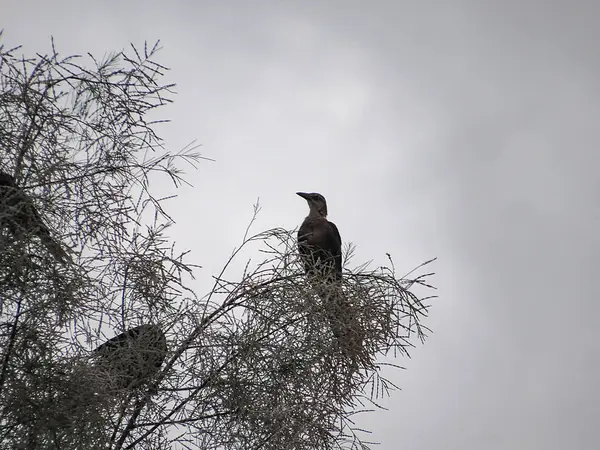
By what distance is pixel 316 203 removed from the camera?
8469 millimetres

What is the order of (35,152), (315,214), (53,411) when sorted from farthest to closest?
(315,214) < (35,152) < (53,411)

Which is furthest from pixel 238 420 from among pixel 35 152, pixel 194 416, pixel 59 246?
pixel 35 152

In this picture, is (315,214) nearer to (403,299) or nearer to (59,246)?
(403,299)

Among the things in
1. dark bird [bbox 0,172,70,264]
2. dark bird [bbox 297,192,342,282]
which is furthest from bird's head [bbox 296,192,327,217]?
dark bird [bbox 0,172,70,264]

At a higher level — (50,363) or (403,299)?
(403,299)

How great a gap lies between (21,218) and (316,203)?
173 inches

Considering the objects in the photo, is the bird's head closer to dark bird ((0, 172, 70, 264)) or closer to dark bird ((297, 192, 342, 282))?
dark bird ((297, 192, 342, 282))

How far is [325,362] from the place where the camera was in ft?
17.3

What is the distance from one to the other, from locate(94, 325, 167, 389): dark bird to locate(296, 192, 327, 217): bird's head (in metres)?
3.71

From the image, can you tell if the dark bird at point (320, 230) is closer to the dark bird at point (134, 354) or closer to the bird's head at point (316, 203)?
the bird's head at point (316, 203)

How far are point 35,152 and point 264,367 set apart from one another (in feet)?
6.44

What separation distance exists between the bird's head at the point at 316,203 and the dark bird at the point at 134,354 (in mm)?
3706

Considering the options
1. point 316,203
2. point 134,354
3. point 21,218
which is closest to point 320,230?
point 316,203

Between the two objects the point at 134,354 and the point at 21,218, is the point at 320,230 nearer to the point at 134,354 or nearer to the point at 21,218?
the point at 134,354
